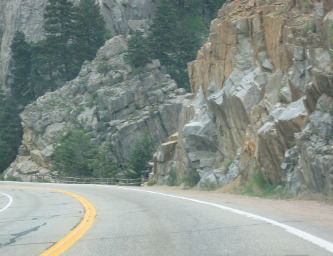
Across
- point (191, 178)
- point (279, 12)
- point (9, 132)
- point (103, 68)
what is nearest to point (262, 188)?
point (191, 178)

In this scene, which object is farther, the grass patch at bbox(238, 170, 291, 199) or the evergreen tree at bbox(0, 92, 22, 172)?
the evergreen tree at bbox(0, 92, 22, 172)

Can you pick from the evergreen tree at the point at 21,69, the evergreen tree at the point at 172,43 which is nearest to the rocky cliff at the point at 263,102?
the evergreen tree at the point at 172,43

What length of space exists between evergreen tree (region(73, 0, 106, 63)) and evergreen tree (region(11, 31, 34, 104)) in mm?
8647

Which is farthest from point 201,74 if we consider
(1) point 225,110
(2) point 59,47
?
(2) point 59,47

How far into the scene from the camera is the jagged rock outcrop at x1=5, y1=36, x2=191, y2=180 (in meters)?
56.8

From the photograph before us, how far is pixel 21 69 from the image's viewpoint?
238 ft

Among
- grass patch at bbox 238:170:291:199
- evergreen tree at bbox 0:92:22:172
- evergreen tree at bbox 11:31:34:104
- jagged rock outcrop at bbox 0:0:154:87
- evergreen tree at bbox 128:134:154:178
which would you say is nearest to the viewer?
grass patch at bbox 238:170:291:199

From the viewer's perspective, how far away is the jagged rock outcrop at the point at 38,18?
76438 millimetres

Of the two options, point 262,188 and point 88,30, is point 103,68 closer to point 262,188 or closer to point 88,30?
point 88,30

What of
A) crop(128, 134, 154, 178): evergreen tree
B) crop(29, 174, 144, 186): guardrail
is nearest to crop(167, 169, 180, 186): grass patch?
crop(29, 174, 144, 186): guardrail

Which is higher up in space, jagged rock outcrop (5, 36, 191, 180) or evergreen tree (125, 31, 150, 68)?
evergreen tree (125, 31, 150, 68)

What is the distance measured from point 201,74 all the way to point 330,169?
823 inches

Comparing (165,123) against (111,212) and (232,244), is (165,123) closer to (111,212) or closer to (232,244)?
(111,212)

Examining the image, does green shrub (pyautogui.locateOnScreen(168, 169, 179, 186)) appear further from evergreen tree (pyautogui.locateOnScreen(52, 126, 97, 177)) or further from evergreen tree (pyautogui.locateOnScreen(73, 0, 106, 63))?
evergreen tree (pyautogui.locateOnScreen(73, 0, 106, 63))
